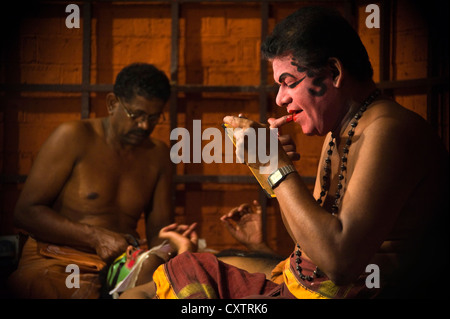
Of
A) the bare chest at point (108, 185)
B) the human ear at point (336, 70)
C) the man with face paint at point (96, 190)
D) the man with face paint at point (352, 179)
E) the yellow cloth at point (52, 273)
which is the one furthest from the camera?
the bare chest at point (108, 185)

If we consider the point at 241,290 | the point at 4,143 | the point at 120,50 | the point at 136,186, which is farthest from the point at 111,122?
the point at 241,290

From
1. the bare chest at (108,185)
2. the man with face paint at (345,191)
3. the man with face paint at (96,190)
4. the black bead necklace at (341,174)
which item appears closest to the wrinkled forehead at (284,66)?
the man with face paint at (345,191)

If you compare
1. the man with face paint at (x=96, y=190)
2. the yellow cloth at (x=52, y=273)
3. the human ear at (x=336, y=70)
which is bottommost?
the yellow cloth at (x=52, y=273)

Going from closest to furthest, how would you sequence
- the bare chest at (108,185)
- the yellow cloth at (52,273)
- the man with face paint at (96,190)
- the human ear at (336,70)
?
the human ear at (336,70)
the yellow cloth at (52,273)
the man with face paint at (96,190)
the bare chest at (108,185)

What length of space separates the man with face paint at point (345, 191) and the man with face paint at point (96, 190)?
46.4 inches

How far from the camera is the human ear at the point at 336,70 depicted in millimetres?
1352

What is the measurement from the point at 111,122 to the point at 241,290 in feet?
5.71

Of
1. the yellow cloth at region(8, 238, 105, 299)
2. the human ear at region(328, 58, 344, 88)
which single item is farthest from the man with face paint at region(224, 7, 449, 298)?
the yellow cloth at region(8, 238, 105, 299)

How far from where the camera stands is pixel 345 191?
1311 millimetres

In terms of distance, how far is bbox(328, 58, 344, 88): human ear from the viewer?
135 centimetres

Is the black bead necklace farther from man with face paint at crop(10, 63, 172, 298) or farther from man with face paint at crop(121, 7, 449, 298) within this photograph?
man with face paint at crop(10, 63, 172, 298)

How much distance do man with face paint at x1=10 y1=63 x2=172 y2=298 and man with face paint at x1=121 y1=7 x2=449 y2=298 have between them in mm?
1179

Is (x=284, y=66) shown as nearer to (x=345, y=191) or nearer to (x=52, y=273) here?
(x=345, y=191)

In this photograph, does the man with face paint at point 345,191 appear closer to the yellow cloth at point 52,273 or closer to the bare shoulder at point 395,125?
the bare shoulder at point 395,125
